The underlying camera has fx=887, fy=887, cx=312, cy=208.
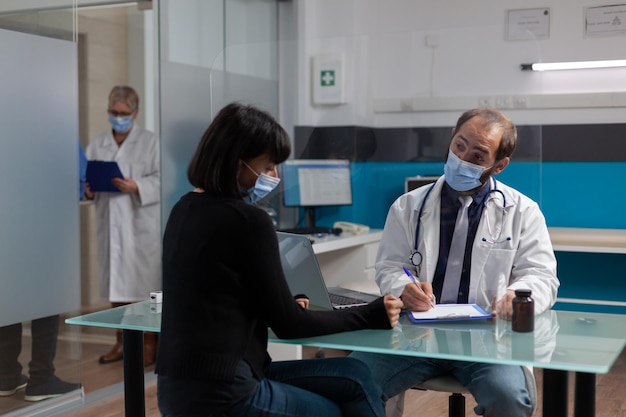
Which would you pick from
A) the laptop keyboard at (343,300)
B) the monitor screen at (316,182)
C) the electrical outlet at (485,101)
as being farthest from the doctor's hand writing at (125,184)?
the laptop keyboard at (343,300)

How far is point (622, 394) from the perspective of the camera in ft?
13.1

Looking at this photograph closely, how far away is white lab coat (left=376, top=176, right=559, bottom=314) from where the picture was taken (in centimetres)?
245

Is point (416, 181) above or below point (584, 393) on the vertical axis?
above

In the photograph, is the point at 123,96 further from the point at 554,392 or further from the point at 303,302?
the point at 554,392

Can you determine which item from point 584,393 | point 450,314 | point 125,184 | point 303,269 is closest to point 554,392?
point 584,393

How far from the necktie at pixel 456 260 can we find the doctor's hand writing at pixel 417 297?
0.47 ft

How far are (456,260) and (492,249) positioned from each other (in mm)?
108

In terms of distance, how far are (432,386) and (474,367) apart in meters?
0.15

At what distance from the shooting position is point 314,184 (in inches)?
192

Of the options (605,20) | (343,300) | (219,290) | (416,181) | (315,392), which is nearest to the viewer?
(219,290)

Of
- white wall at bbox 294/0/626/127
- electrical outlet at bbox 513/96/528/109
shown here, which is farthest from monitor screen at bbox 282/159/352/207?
electrical outlet at bbox 513/96/528/109

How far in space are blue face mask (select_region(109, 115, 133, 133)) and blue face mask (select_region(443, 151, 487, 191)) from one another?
8.42 feet

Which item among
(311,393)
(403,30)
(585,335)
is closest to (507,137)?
(585,335)

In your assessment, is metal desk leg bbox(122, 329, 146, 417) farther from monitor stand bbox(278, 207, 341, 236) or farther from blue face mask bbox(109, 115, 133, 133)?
blue face mask bbox(109, 115, 133, 133)
